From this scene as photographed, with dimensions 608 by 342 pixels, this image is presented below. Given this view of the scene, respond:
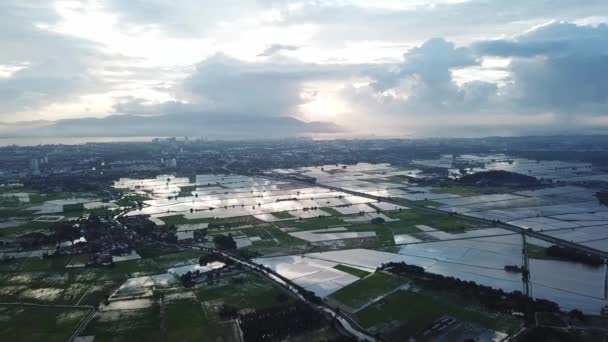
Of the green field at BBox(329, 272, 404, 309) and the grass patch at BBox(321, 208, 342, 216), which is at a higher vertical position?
the grass patch at BBox(321, 208, 342, 216)

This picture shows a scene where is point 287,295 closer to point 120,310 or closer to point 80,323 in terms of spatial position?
point 120,310

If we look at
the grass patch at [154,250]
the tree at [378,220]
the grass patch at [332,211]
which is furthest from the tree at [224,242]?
the tree at [378,220]

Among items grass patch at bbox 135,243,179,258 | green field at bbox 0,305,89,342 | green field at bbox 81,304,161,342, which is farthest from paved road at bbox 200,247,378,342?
green field at bbox 0,305,89,342

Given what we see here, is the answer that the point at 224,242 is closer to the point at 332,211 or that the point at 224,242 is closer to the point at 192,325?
the point at 192,325

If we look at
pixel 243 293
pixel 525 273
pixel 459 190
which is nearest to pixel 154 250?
pixel 243 293

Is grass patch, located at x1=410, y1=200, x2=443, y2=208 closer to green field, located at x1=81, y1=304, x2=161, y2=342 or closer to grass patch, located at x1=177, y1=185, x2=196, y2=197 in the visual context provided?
grass patch, located at x1=177, y1=185, x2=196, y2=197

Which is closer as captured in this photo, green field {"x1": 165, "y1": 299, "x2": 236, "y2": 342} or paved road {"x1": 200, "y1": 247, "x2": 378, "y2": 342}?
green field {"x1": 165, "y1": 299, "x2": 236, "y2": 342}
